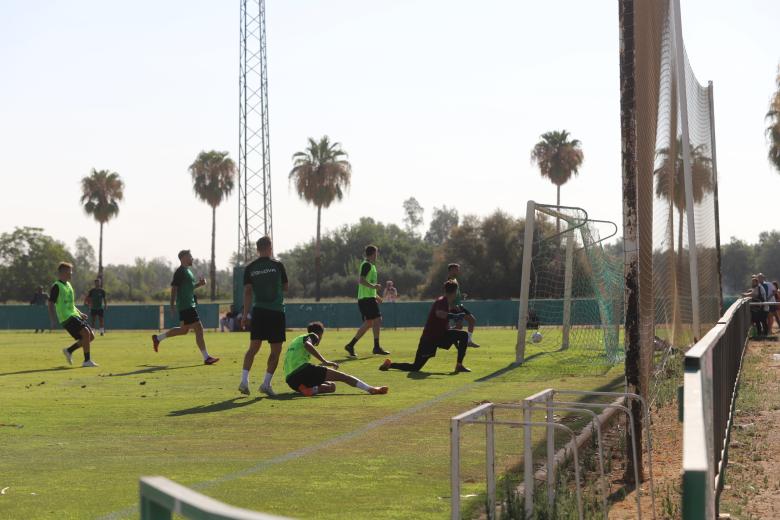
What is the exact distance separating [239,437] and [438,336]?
688cm

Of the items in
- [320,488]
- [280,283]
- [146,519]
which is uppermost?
[280,283]

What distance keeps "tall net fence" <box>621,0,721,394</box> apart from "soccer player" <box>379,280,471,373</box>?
2.98 metres

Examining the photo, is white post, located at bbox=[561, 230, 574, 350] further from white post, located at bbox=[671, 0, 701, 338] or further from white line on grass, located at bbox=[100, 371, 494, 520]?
white line on grass, located at bbox=[100, 371, 494, 520]

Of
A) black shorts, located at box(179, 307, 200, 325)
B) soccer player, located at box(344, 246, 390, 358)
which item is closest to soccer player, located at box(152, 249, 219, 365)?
black shorts, located at box(179, 307, 200, 325)

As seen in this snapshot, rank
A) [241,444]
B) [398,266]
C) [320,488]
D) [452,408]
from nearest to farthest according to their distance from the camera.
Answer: [320,488] → [241,444] → [452,408] → [398,266]

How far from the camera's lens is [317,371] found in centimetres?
1354

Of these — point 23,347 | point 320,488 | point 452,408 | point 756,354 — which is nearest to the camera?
point 320,488

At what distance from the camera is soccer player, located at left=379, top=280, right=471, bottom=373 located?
16.5 metres

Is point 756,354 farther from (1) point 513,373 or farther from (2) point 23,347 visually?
(2) point 23,347

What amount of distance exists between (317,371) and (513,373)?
4489 millimetres

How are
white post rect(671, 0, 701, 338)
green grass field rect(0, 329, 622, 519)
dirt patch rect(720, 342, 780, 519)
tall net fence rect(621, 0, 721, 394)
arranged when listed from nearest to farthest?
green grass field rect(0, 329, 622, 519), dirt patch rect(720, 342, 780, 519), tall net fence rect(621, 0, 721, 394), white post rect(671, 0, 701, 338)

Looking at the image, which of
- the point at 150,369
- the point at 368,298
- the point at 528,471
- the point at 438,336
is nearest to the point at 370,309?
the point at 368,298


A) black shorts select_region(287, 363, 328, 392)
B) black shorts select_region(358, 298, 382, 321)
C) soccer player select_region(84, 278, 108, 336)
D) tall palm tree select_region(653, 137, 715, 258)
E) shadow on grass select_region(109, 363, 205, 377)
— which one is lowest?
shadow on grass select_region(109, 363, 205, 377)

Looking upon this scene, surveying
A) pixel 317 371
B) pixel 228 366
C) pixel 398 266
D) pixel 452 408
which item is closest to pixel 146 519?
pixel 452 408
